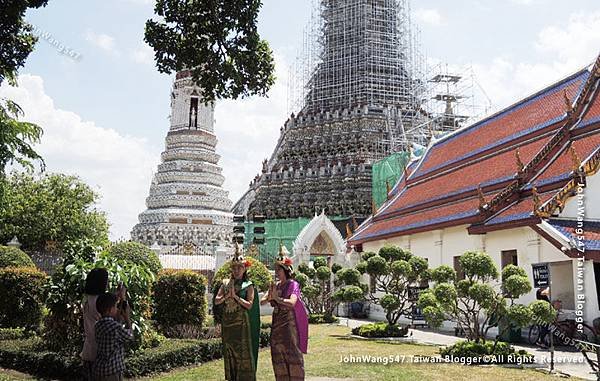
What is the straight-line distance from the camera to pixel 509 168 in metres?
16.7

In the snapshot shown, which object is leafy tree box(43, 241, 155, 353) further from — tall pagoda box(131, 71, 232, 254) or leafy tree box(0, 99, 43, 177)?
tall pagoda box(131, 71, 232, 254)

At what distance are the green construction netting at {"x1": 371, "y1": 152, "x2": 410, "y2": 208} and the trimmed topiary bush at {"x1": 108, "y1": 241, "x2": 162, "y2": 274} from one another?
19833 millimetres

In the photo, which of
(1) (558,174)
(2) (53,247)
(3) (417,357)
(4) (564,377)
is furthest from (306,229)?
(4) (564,377)

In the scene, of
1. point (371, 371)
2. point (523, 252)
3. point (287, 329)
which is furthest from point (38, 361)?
point (523, 252)

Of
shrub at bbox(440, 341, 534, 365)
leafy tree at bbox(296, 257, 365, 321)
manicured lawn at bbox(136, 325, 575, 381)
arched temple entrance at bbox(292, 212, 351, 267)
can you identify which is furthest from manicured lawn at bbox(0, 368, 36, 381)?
arched temple entrance at bbox(292, 212, 351, 267)

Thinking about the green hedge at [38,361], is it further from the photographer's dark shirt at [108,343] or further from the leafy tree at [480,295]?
the leafy tree at [480,295]

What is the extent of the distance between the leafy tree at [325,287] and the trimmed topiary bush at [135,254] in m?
4.99

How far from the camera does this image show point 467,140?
70.1 feet

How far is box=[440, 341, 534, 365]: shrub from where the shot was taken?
1006 centimetres

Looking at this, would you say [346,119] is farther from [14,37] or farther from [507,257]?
[14,37]

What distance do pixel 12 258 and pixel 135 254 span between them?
425 cm

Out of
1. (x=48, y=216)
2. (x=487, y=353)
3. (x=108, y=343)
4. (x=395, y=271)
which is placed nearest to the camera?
(x=108, y=343)

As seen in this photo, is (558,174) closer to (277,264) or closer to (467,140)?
(467,140)

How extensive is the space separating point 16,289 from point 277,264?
9251mm
